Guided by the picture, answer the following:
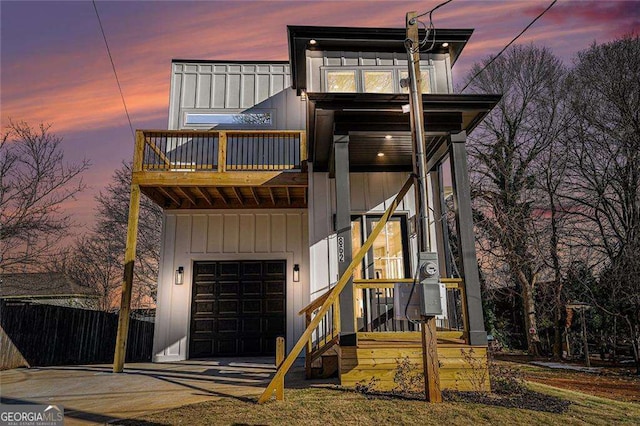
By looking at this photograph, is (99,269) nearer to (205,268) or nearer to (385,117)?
(205,268)

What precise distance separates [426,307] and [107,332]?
33.1 ft

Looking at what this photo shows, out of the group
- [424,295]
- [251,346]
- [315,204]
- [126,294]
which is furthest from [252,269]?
[424,295]

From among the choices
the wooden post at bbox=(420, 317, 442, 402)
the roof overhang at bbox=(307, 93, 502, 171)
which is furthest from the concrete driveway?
the roof overhang at bbox=(307, 93, 502, 171)

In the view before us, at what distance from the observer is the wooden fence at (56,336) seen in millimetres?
7836

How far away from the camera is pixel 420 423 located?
3537 millimetres

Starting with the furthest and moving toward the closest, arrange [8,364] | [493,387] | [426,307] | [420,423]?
[8,364] < [493,387] < [426,307] < [420,423]

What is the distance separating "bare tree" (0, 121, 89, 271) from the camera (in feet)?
41.2

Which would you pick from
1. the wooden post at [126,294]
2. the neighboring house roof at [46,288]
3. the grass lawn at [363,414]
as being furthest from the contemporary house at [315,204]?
the neighboring house roof at [46,288]

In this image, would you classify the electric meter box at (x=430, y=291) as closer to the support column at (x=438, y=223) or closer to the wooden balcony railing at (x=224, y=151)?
the support column at (x=438, y=223)

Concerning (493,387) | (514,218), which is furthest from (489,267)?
(493,387)

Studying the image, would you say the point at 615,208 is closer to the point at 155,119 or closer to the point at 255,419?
the point at 255,419

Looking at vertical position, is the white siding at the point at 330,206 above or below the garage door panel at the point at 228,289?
above

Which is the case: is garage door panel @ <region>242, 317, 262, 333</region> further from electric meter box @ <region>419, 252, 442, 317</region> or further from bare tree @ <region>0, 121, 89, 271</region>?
bare tree @ <region>0, 121, 89, 271</region>

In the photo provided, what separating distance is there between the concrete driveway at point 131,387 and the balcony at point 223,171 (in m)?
3.51
